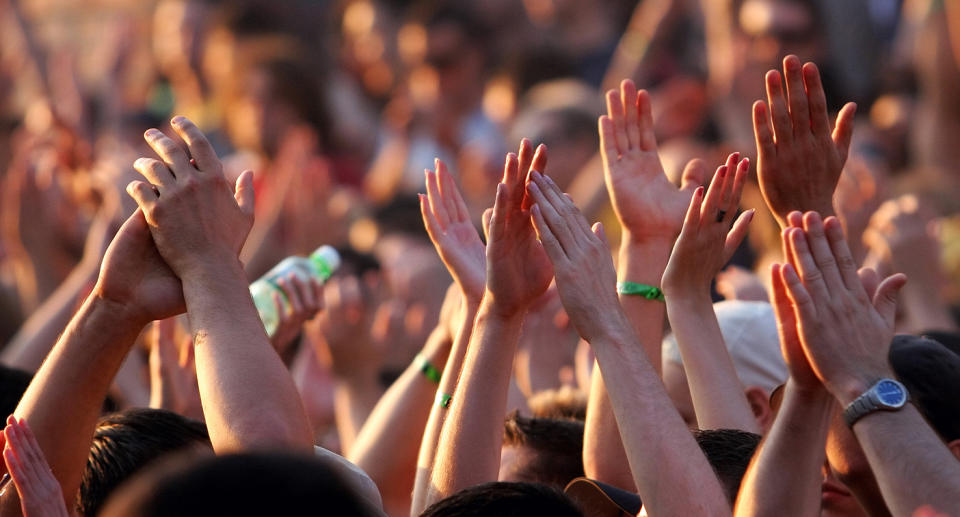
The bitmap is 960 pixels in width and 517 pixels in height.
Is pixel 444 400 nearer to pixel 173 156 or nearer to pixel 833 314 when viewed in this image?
pixel 173 156

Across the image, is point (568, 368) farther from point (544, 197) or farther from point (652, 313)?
point (544, 197)

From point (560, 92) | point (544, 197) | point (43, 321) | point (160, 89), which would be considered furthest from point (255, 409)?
point (160, 89)

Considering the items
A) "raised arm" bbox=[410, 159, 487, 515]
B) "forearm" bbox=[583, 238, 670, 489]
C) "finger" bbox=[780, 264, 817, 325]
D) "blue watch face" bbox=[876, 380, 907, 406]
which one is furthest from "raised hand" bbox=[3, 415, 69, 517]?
"blue watch face" bbox=[876, 380, 907, 406]

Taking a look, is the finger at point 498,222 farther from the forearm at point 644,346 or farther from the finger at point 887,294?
the finger at point 887,294

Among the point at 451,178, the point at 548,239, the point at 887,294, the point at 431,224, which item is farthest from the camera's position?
the point at 451,178

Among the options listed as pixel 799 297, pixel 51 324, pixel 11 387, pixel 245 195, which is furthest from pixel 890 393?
pixel 51 324

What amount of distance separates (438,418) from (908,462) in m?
1.27

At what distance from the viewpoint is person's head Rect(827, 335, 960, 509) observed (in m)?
2.83

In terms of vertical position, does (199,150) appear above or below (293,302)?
above

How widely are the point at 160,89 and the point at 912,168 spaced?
5.27 meters

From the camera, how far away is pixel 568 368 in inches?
191

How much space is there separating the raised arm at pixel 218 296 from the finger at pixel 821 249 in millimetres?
1056

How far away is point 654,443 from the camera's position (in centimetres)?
262

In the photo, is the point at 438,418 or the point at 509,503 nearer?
the point at 509,503
